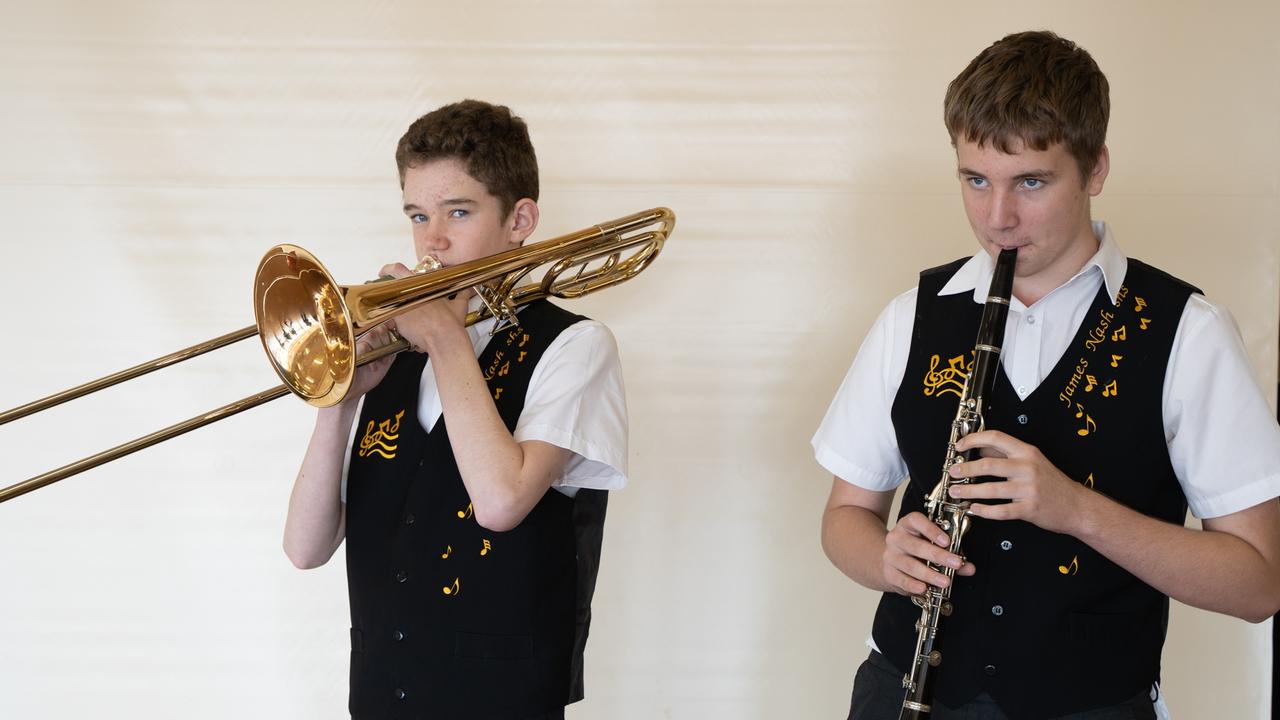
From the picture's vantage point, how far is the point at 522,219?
1727 millimetres

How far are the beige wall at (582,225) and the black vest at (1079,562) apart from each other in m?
1.02

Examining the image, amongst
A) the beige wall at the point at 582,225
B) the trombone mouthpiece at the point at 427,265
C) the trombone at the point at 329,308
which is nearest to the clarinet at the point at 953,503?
the trombone at the point at 329,308

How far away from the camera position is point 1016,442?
4.28 feet

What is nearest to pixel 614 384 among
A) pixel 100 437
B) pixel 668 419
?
pixel 668 419

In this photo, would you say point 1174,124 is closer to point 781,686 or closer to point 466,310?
point 781,686

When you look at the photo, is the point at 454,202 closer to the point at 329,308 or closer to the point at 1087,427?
the point at 329,308

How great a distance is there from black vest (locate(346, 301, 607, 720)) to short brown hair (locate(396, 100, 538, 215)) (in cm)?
23

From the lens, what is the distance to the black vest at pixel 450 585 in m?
1.50

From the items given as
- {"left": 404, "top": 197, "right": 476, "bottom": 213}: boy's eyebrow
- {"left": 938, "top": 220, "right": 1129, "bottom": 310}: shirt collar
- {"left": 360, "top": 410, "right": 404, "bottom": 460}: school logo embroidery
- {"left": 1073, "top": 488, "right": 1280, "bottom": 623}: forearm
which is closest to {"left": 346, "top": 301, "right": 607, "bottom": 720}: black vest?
{"left": 360, "top": 410, "right": 404, "bottom": 460}: school logo embroidery

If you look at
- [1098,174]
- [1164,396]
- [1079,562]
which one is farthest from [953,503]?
[1098,174]

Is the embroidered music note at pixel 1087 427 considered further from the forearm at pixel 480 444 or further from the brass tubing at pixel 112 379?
the brass tubing at pixel 112 379

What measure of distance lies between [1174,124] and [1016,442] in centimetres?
138

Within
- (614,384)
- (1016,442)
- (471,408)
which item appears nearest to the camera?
(1016,442)

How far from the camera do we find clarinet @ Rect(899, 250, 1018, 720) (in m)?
1.35
